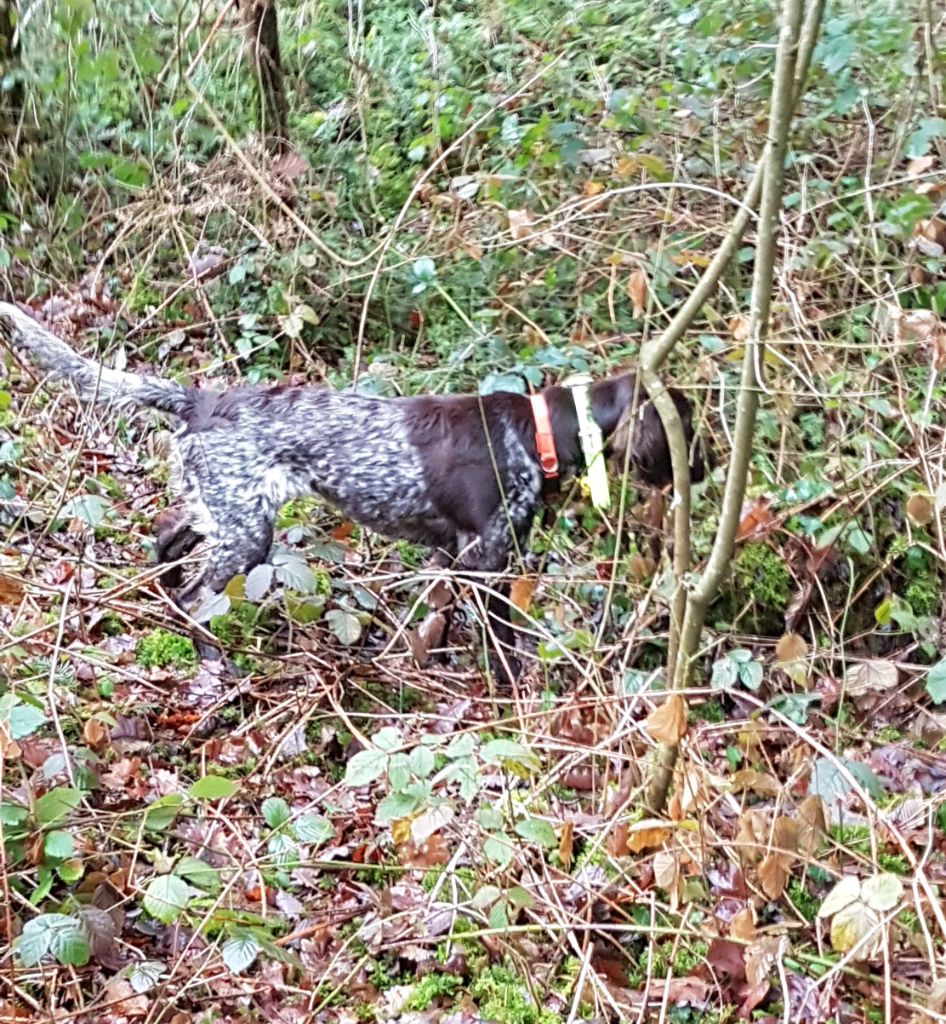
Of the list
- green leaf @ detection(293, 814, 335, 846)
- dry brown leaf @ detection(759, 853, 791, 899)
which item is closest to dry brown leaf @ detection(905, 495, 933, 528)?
dry brown leaf @ detection(759, 853, 791, 899)

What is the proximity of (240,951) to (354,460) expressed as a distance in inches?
106

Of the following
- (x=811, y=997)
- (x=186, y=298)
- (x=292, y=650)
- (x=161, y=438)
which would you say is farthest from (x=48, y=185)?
(x=811, y=997)

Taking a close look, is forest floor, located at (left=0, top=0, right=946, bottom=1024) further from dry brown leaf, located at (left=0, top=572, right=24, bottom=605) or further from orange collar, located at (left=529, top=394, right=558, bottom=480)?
orange collar, located at (left=529, top=394, right=558, bottom=480)

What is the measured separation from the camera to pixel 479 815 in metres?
3.09

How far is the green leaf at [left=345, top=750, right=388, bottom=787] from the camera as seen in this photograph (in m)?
2.77

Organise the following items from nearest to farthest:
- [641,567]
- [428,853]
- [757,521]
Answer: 1. [428,853]
2. [641,567]
3. [757,521]

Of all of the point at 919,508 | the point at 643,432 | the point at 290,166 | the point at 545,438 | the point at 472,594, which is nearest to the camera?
the point at 919,508

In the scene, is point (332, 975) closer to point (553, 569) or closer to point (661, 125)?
point (553, 569)

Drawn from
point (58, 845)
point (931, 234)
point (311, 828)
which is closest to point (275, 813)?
point (311, 828)

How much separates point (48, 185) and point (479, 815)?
6.31 meters

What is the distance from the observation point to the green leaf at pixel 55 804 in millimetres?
2982

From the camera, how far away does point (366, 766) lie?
9.12 ft

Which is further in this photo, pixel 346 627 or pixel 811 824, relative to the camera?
pixel 346 627

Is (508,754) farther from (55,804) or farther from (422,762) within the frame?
(55,804)
